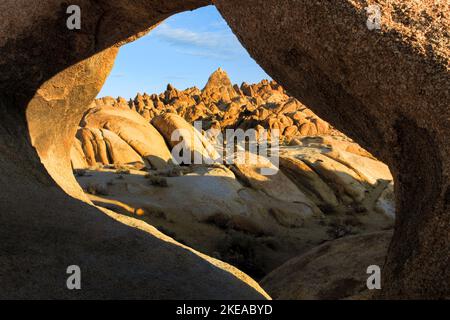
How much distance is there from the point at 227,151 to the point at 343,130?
86.1 ft

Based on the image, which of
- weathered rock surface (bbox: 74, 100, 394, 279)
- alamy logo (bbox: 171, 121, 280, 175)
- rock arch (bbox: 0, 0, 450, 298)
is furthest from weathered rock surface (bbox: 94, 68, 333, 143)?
rock arch (bbox: 0, 0, 450, 298)

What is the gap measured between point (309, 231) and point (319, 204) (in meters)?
3.91

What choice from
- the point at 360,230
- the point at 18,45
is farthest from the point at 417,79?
the point at 360,230

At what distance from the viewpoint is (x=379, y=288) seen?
201 inches

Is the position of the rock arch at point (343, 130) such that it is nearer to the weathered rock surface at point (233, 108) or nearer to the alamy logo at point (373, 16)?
the alamy logo at point (373, 16)


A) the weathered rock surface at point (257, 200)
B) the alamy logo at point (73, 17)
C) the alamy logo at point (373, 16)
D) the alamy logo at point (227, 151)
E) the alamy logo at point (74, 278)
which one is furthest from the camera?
the alamy logo at point (227, 151)

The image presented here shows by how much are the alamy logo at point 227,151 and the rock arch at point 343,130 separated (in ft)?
46.3

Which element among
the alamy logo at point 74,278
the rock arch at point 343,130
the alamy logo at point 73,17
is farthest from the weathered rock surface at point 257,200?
the alamy logo at point 74,278

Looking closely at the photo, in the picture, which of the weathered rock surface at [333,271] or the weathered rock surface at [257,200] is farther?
the weathered rock surface at [257,200]

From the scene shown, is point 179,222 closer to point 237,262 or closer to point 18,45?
point 237,262

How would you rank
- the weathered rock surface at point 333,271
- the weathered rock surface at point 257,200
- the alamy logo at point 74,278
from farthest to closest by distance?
the weathered rock surface at point 257,200, the weathered rock surface at point 333,271, the alamy logo at point 74,278

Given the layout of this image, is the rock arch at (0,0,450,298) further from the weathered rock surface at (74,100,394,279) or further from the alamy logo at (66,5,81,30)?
the weathered rock surface at (74,100,394,279)

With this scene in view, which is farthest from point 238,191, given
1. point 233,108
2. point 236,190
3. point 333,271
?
point 233,108

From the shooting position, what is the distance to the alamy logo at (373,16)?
14.3 feet
